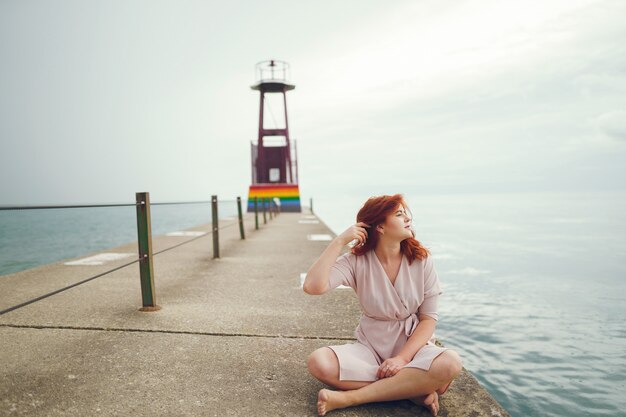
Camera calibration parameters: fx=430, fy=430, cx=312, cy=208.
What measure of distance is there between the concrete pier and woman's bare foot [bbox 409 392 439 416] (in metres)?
0.04

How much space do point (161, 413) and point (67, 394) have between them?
538 mm

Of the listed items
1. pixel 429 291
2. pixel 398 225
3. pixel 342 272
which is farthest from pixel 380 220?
pixel 429 291

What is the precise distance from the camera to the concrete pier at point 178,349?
1974mm

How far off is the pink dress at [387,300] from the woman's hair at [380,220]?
0.11 ft

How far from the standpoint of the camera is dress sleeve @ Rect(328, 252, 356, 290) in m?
2.05

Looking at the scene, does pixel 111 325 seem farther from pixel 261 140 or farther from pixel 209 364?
pixel 261 140

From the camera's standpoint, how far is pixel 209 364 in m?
2.43

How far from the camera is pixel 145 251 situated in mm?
3596

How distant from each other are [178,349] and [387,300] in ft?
4.67

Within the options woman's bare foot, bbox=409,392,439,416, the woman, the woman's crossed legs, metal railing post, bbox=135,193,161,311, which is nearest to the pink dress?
the woman

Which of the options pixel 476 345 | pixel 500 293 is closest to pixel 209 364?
pixel 476 345

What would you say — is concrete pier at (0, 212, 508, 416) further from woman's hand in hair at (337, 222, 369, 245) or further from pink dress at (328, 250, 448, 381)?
woman's hand in hair at (337, 222, 369, 245)

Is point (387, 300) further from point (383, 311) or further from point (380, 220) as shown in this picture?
point (380, 220)

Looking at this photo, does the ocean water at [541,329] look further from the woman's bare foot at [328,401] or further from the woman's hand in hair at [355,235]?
the woman's bare foot at [328,401]
